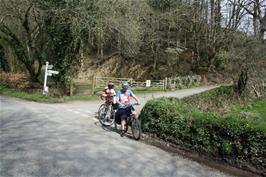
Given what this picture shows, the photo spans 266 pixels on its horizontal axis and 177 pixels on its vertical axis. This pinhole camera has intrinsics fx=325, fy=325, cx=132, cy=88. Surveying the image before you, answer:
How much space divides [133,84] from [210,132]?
24560 mm

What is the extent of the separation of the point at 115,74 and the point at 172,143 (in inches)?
1431

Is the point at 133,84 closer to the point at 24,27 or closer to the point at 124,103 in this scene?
the point at 24,27

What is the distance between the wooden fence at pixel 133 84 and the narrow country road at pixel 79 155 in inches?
525

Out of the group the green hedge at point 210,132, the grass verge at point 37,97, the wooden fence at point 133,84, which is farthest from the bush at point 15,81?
the green hedge at point 210,132

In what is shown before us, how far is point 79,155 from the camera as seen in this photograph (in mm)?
7977

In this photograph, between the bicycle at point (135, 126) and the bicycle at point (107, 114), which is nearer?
the bicycle at point (135, 126)

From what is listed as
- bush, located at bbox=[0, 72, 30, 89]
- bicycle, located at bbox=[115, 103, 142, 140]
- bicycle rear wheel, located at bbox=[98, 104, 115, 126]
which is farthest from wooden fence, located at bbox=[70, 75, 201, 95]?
bicycle, located at bbox=[115, 103, 142, 140]

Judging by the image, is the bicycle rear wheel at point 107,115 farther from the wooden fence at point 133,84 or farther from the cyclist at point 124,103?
the wooden fence at point 133,84

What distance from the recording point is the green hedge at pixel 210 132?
760cm

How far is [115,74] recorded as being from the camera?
45688mm

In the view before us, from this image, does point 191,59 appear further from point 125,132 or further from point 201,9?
point 125,132

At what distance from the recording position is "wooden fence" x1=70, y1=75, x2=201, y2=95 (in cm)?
2527

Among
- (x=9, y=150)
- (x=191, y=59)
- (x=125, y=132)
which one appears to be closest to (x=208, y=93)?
(x=125, y=132)

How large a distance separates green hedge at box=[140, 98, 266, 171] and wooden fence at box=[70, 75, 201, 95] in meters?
14.5
